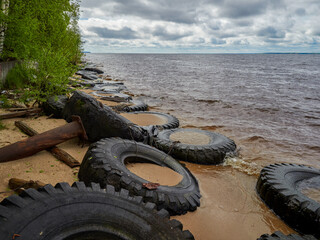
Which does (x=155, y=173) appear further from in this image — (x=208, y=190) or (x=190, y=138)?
(x=190, y=138)

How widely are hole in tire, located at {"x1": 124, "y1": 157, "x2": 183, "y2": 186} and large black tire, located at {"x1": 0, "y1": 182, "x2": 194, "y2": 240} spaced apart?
1642 millimetres

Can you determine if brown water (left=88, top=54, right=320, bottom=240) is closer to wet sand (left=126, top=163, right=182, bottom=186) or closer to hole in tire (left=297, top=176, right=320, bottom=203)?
wet sand (left=126, top=163, right=182, bottom=186)

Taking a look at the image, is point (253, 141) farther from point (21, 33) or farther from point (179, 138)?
point (21, 33)

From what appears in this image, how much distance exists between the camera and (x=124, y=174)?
361 centimetres

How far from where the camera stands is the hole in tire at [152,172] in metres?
4.34

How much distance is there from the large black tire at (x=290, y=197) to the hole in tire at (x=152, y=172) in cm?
184

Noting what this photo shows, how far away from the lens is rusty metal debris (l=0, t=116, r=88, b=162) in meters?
4.05

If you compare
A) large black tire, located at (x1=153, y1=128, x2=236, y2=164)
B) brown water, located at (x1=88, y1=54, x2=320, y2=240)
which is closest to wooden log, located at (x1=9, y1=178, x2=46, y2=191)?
brown water, located at (x1=88, y1=54, x2=320, y2=240)

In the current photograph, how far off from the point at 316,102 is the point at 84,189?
66.4ft

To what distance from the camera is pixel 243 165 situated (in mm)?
6297

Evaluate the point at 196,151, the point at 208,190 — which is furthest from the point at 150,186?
the point at 196,151

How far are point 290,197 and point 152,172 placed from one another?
269cm

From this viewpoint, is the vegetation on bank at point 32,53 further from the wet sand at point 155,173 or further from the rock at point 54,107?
the wet sand at point 155,173

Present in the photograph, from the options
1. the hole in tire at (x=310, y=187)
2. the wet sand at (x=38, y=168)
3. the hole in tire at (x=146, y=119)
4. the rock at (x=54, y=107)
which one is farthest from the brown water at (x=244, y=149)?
the rock at (x=54, y=107)
